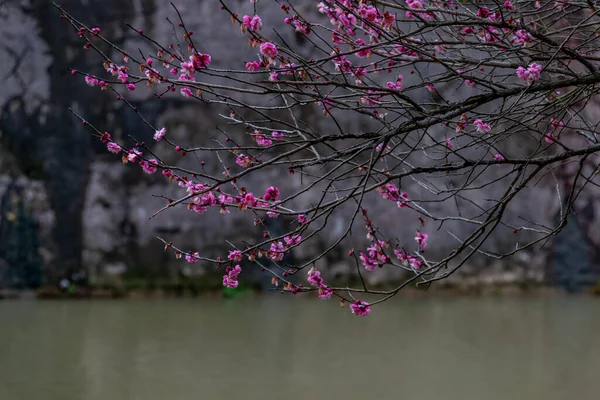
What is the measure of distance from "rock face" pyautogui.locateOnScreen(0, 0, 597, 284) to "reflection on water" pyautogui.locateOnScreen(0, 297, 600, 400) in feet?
2.26

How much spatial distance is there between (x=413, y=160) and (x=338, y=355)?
3195 mm

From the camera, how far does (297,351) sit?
15.9ft

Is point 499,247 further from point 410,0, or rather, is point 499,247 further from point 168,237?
point 410,0

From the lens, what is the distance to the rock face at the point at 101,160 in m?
7.30

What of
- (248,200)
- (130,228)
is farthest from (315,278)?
(130,228)

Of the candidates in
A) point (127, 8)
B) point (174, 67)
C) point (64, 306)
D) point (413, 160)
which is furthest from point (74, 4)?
point (174, 67)

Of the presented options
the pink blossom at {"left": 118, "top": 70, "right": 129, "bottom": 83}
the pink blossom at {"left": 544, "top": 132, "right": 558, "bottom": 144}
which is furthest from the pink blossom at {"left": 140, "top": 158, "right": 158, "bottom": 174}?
the pink blossom at {"left": 544, "top": 132, "right": 558, "bottom": 144}

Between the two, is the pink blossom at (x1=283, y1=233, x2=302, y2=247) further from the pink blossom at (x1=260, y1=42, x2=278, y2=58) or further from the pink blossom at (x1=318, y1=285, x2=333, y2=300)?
the pink blossom at (x1=260, y1=42, x2=278, y2=58)

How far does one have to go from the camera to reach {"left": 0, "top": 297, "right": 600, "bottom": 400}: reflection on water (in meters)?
3.90

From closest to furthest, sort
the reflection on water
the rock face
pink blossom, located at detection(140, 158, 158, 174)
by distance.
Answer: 1. pink blossom, located at detection(140, 158, 158, 174)
2. the reflection on water
3. the rock face

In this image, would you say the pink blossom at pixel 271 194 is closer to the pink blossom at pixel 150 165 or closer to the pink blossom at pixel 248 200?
the pink blossom at pixel 248 200

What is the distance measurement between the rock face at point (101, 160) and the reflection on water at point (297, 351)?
0.69m

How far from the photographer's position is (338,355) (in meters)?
4.69

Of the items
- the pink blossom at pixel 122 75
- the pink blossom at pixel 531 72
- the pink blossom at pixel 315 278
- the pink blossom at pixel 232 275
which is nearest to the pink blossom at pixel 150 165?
the pink blossom at pixel 122 75
